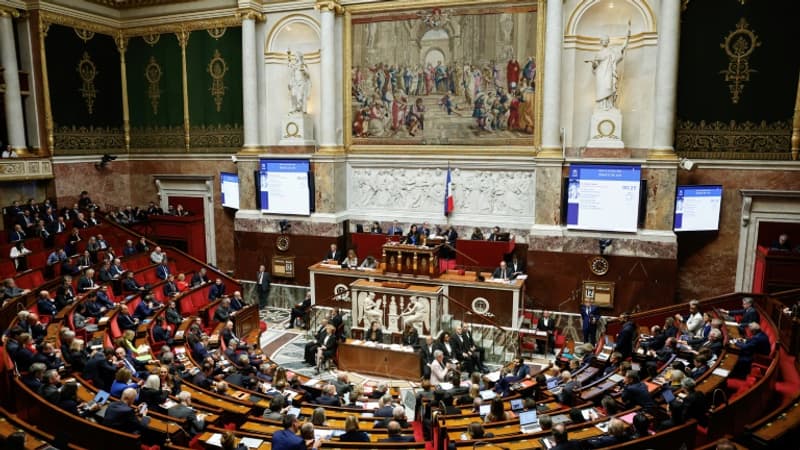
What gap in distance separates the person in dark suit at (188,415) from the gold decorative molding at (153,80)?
1671cm

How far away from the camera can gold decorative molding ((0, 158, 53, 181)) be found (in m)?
18.0

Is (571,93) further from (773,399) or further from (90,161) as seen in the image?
(90,161)

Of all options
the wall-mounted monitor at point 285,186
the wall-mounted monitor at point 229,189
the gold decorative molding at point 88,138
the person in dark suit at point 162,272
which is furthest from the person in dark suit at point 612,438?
the gold decorative molding at point 88,138

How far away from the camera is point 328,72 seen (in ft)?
62.2

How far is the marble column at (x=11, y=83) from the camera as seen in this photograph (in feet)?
60.1

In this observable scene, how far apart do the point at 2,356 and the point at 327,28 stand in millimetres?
13589

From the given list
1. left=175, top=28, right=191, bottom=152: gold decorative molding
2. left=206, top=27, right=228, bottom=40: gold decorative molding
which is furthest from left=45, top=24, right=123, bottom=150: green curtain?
left=206, top=27, right=228, bottom=40: gold decorative molding

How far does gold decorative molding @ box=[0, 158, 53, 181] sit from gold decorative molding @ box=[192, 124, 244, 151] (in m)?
4.97

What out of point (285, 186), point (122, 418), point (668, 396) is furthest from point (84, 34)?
point (668, 396)

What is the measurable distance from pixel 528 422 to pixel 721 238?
1104 centimetres

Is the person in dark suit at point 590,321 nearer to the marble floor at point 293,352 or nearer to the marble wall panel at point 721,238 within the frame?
the marble floor at point 293,352

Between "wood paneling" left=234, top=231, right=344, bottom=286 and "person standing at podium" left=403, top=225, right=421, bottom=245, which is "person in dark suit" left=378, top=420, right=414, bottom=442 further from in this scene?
"wood paneling" left=234, top=231, right=344, bottom=286

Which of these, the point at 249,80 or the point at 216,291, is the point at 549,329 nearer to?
the point at 216,291

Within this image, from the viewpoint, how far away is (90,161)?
21.2 metres
